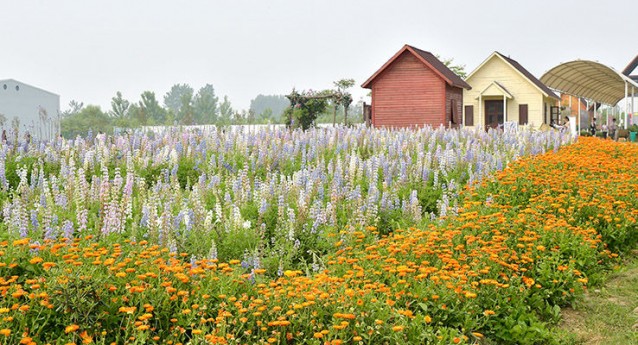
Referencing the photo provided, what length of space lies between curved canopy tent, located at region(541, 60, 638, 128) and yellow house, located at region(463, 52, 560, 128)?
1147 mm

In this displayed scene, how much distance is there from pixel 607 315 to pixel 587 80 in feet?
142

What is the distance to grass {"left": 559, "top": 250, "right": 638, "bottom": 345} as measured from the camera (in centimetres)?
682

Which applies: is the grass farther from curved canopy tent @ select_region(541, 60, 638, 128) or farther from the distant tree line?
the distant tree line

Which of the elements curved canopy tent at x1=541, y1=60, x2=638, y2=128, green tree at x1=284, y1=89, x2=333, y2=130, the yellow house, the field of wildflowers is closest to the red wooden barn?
green tree at x1=284, y1=89, x2=333, y2=130

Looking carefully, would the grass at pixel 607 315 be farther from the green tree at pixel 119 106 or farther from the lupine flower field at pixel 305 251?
the green tree at pixel 119 106

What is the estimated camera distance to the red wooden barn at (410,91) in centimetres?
3556

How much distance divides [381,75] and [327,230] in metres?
28.8

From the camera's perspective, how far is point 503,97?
1655 inches

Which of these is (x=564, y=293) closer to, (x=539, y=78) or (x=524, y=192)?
(x=524, y=192)

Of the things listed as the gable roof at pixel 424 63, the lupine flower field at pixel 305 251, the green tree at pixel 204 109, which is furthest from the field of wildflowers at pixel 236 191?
the green tree at pixel 204 109

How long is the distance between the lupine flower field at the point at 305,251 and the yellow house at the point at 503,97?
28944 millimetres

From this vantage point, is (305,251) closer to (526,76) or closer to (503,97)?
(503,97)

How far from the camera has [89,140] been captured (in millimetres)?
15422

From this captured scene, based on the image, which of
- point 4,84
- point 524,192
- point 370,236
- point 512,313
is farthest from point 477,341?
point 4,84
